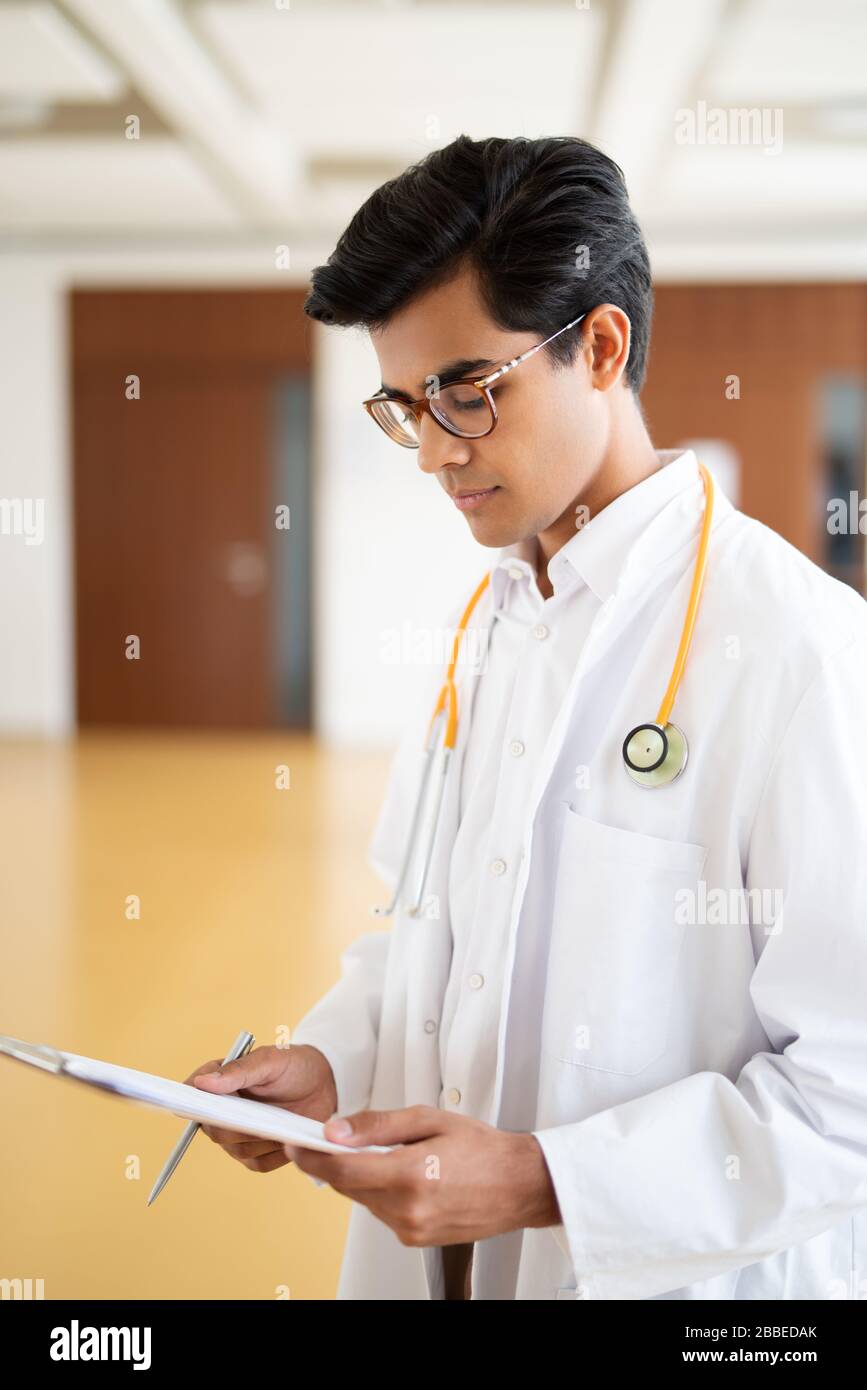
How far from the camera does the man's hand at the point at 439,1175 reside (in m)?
0.87

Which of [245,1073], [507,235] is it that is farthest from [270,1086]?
[507,235]

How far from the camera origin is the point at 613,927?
3.24ft

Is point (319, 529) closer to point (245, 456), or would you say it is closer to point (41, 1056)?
point (245, 456)

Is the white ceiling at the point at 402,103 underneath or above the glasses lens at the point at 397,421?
above

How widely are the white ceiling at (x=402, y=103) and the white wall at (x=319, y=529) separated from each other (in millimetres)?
461

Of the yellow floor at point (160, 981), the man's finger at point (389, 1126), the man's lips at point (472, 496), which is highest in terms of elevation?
the man's lips at point (472, 496)

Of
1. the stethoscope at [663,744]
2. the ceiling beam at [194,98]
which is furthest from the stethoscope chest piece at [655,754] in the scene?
the ceiling beam at [194,98]

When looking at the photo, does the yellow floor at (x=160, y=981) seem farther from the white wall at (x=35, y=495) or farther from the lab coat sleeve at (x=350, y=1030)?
the white wall at (x=35, y=495)

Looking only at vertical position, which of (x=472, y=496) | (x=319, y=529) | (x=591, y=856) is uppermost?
(x=319, y=529)

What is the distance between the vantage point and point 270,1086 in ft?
3.82

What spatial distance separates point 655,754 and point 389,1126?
37 centimetres

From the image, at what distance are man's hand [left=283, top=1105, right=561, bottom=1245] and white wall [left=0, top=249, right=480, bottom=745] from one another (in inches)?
285

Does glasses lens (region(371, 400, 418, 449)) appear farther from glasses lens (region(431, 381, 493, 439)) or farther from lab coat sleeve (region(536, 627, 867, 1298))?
lab coat sleeve (region(536, 627, 867, 1298))

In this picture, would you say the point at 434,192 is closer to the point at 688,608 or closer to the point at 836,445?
the point at 688,608
